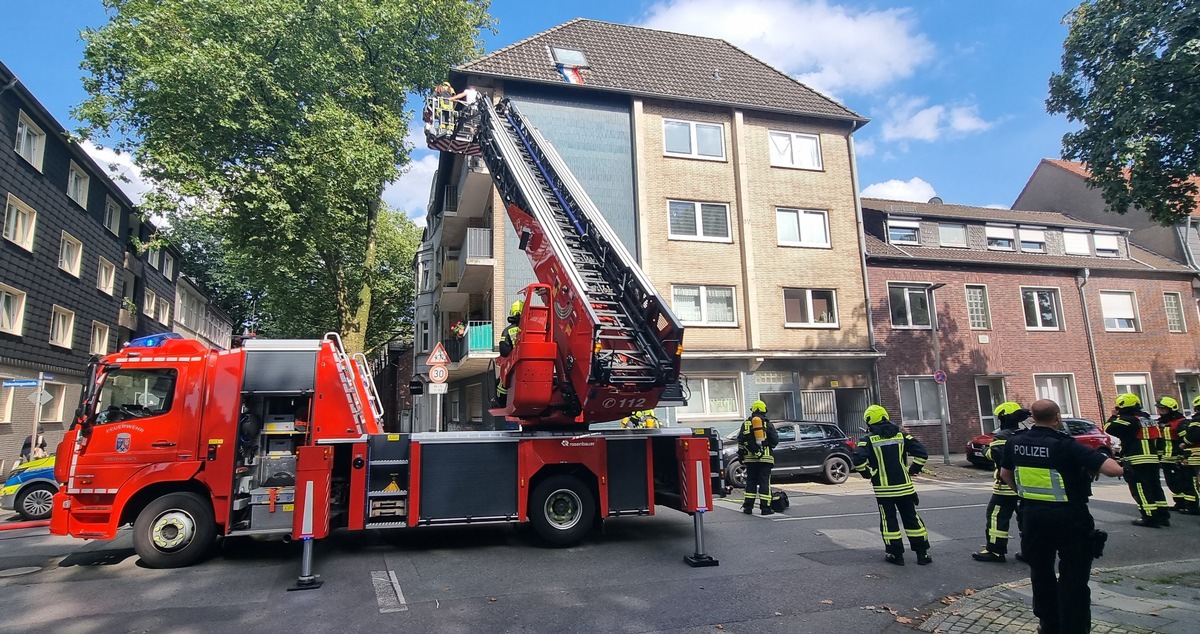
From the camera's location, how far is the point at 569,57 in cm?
2061

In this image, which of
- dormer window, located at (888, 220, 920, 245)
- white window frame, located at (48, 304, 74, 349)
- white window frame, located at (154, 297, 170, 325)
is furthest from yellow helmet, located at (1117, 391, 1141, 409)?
white window frame, located at (154, 297, 170, 325)

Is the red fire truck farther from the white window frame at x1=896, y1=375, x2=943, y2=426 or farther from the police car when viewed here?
the white window frame at x1=896, y1=375, x2=943, y2=426

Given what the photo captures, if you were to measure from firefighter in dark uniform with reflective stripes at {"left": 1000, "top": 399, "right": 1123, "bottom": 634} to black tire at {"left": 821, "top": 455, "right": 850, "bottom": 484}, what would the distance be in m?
10.7

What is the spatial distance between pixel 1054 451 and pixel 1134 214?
102 feet

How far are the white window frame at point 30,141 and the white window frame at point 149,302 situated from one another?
1070cm

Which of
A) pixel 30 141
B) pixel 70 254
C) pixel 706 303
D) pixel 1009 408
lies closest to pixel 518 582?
pixel 1009 408

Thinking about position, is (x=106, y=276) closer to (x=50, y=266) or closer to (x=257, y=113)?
(x=50, y=266)

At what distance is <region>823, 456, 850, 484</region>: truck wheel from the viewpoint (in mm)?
15141

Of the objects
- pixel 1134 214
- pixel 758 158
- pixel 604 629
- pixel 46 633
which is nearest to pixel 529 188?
pixel 604 629

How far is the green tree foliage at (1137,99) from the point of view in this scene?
37.7 feet

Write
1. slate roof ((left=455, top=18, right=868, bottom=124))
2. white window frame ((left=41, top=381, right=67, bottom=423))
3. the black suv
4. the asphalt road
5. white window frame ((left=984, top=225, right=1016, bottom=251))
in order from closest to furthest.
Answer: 1. the asphalt road
2. the black suv
3. white window frame ((left=41, top=381, right=67, bottom=423))
4. slate roof ((left=455, top=18, right=868, bottom=124))
5. white window frame ((left=984, top=225, right=1016, bottom=251))

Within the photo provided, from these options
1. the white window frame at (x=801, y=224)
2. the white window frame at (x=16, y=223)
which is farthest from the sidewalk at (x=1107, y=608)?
the white window frame at (x=16, y=223)

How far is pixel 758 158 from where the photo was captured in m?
21.1

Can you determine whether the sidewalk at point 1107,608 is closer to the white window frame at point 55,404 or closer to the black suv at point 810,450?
the black suv at point 810,450
